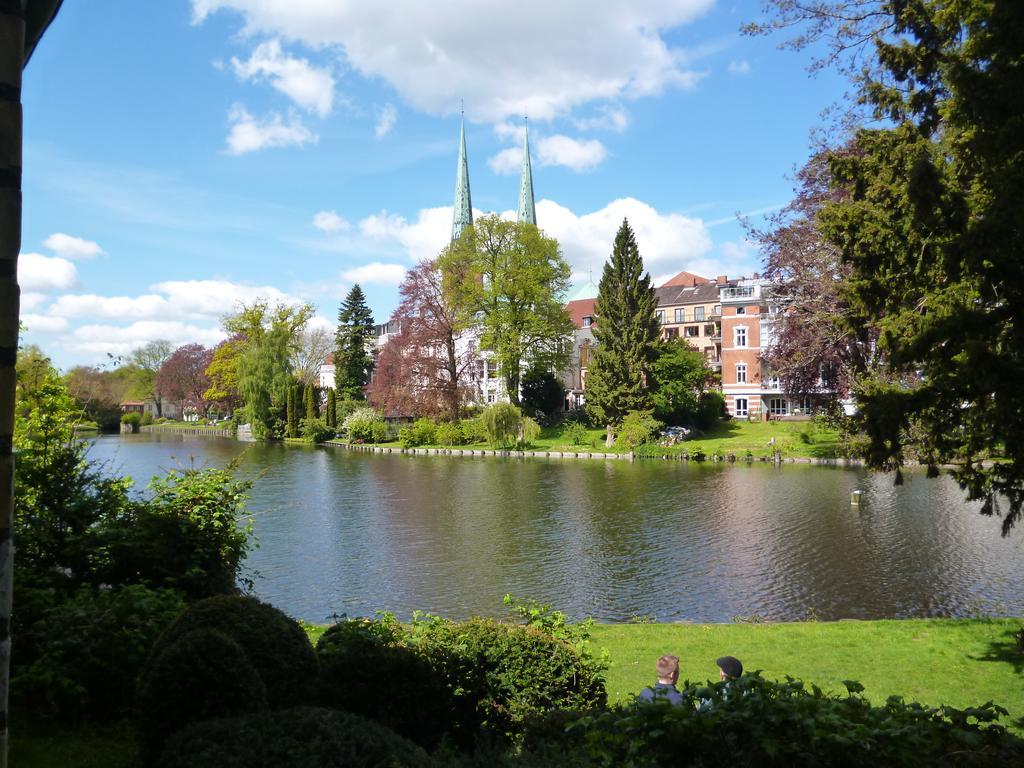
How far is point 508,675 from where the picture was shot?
18.9 ft

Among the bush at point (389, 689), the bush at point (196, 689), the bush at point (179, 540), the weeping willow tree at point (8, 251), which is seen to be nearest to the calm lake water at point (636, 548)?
the bush at point (179, 540)

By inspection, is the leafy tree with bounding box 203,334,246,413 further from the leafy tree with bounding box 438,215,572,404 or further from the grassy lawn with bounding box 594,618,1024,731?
the grassy lawn with bounding box 594,618,1024,731

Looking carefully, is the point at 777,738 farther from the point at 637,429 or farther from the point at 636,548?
the point at 637,429

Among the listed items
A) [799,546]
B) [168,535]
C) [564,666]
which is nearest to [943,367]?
[564,666]

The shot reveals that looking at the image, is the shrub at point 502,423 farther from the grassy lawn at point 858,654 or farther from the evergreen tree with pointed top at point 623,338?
the grassy lawn at point 858,654

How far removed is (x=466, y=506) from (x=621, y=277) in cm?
3107

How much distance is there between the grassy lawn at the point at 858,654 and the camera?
8.93 metres

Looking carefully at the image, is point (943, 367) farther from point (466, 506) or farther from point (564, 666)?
point (466, 506)

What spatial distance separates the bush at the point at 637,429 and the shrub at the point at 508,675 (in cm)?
4314

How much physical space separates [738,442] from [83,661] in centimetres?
4718

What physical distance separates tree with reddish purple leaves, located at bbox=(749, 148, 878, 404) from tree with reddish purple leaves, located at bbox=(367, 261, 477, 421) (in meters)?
28.8

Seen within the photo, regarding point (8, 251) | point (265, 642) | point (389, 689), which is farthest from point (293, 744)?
point (8, 251)

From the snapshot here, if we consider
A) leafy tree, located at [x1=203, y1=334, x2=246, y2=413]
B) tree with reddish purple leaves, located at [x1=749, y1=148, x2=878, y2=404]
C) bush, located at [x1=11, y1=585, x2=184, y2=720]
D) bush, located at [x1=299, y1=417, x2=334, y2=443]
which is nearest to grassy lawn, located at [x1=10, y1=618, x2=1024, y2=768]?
bush, located at [x1=11, y1=585, x2=184, y2=720]

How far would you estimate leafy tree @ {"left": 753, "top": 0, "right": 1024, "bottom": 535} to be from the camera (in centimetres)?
730
